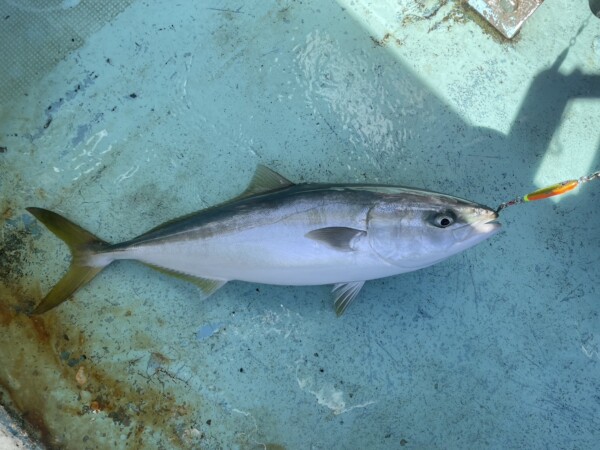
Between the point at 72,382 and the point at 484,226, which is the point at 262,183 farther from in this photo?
the point at 72,382

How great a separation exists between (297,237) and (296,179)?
64 centimetres

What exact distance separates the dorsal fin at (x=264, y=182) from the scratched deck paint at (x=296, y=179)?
12.6 inches

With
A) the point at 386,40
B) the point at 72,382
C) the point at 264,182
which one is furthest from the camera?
the point at 386,40

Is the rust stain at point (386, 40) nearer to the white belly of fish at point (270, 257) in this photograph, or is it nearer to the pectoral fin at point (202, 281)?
the white belly of fish at point (270, 257)

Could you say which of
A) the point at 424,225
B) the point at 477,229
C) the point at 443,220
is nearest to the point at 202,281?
the point at 424,225

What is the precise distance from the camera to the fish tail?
268 centimetres

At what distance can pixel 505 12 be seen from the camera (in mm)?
3201

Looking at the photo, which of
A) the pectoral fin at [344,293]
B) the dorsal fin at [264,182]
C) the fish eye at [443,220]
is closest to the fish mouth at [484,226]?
the fish eye at [443,220]

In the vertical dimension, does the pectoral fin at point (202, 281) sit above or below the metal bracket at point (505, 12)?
below

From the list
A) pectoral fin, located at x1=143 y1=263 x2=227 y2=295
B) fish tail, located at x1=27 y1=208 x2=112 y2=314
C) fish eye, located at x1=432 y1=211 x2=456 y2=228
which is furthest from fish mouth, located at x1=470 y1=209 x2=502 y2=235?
fish tail, located at x1=27 y1=208 x2=112 y2=314

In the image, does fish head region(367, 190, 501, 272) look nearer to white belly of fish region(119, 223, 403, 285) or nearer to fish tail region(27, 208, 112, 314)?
white belly of fish region(119, 223, 403, 285)

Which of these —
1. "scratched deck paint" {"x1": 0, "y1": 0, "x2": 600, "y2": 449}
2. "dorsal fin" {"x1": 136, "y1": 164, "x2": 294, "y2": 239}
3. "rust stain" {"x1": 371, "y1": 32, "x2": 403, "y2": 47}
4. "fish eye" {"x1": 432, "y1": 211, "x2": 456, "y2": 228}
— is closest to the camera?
"fish eye" {"x1": 432, "y1": 211, "x2": 456, "y2": 228}

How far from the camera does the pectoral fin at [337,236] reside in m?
2.42

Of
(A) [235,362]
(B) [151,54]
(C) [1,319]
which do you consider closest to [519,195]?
(A) [235,362]
